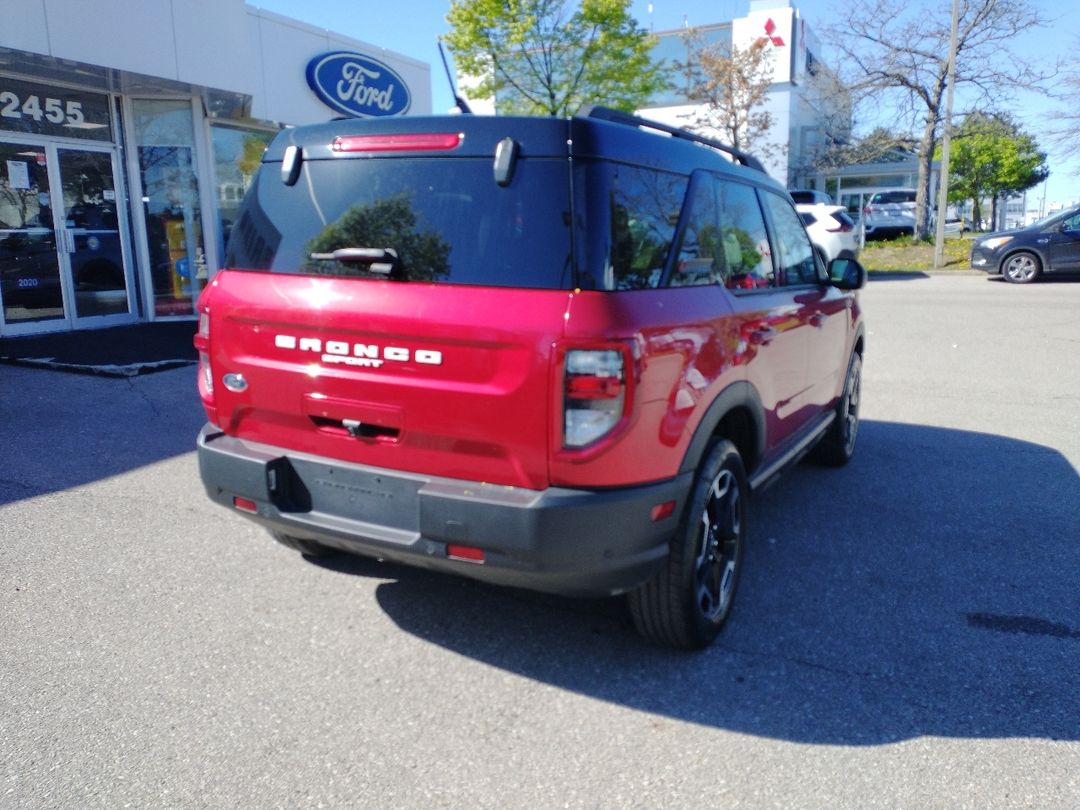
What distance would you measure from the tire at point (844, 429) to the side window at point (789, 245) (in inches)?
40.4

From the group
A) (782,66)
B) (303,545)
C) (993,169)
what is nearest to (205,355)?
(303,545)

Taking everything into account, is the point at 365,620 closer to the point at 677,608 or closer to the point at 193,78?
the point at 677,608

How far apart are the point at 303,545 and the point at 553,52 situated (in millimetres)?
23120

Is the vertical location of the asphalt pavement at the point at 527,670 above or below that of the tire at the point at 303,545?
below

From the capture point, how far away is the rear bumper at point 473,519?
2.64 meters

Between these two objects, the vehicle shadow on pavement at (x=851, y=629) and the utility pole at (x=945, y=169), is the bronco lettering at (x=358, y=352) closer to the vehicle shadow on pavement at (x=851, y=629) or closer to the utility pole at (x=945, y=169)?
the vehicle shadow on pavement at (x=851, y=629)

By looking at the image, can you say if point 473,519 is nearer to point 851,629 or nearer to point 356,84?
point 851,629

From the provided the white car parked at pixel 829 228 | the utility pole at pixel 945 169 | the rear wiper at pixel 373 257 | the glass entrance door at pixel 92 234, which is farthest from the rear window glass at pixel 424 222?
the utility pole at pixel 945 169

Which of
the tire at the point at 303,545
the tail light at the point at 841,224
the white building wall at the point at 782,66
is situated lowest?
the tire at the point at 303,545

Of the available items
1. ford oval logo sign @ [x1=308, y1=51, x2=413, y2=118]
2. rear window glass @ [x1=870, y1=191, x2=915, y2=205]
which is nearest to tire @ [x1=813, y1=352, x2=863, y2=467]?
ford oval logo sign @ [x1=308, y1=51, x2=413, y2=118]

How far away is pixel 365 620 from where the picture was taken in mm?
3525

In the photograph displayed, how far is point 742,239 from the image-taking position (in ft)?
12.5

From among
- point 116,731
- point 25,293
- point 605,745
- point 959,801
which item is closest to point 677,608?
point 605,745

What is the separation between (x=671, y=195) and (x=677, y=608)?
1.52 m
